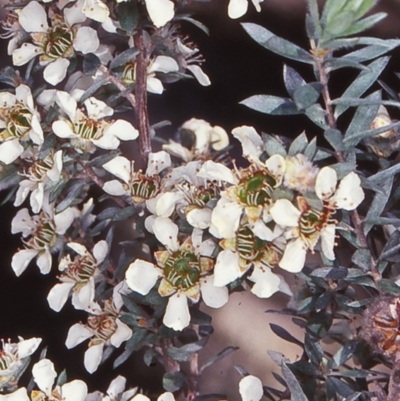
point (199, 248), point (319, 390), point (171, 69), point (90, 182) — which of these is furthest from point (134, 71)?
point (319, 390)

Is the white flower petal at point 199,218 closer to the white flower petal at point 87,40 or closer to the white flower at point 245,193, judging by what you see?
the white flower at point 245,193

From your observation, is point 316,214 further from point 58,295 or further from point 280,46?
point 58,295

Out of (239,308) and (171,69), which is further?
(239,308)

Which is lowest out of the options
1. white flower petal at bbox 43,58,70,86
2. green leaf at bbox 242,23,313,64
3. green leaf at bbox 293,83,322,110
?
white flower petal at bbox 43,58,70,86

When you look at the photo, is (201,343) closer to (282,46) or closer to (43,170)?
(43,170)

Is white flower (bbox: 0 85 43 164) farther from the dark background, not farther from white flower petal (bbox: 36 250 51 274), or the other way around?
the dark background

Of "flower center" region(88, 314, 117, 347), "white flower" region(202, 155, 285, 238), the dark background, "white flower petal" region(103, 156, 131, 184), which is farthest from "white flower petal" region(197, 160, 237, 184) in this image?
the dark background

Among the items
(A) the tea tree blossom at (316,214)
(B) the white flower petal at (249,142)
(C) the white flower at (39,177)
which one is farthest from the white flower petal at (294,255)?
(C) the white flower at (39,177)
